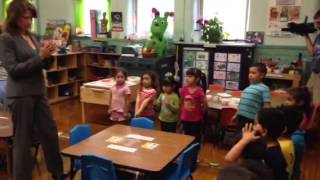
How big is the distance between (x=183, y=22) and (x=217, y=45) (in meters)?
0.94

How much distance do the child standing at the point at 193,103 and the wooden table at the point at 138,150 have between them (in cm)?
78

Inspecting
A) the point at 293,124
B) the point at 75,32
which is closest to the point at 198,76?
the point at 293,124

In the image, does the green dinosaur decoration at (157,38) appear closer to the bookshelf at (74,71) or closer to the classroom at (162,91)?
the classroom at (162,91)

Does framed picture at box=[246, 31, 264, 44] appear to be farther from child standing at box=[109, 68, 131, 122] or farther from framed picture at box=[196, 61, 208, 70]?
child standing at box=[109, 68, 131, 122]

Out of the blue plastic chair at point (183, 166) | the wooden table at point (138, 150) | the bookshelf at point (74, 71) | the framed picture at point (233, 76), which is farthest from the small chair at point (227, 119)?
the bookshelf at point (74, 71)

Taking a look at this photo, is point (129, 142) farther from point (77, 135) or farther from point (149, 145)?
point (77, 135)

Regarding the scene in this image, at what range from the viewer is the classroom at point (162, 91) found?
82.4 inches

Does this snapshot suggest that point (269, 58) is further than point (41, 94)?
Yes

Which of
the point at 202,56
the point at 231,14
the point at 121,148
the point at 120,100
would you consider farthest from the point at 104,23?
the point at 121,148

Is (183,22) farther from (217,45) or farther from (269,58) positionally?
(269,58)

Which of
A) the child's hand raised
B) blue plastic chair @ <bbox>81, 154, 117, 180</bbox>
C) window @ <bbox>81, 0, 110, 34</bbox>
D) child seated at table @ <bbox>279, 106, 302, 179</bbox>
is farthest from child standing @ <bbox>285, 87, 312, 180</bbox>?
window @ <bbox>81, 0, 110, 34</bbox>

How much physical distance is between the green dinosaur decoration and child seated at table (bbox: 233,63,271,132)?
2655mm

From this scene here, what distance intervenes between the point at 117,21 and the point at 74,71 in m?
1.30

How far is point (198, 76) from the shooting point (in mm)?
3336
